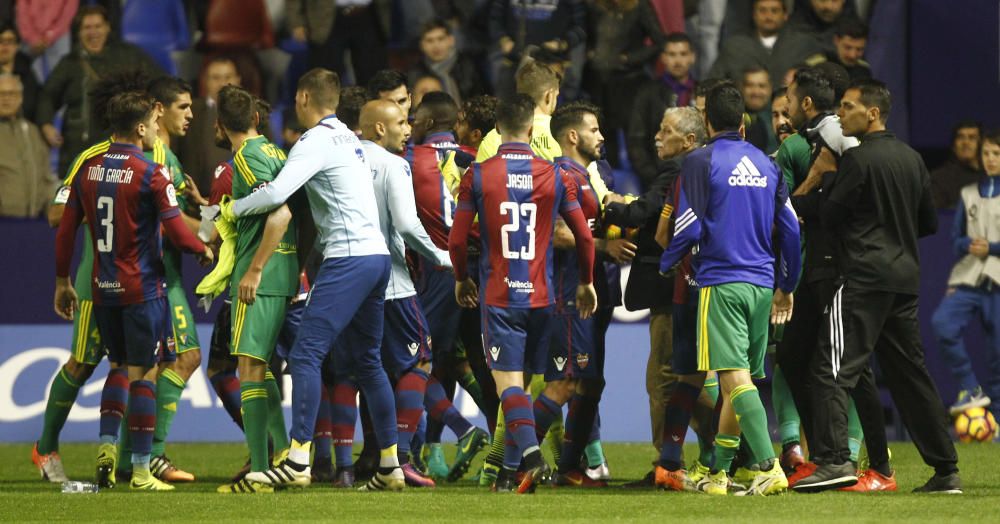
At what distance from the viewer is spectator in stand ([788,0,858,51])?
1582 cm

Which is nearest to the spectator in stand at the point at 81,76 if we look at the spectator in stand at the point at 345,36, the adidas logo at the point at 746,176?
the spectator in stand at the point at 345,36

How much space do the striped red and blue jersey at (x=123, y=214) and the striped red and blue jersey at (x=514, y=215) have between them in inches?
74.4

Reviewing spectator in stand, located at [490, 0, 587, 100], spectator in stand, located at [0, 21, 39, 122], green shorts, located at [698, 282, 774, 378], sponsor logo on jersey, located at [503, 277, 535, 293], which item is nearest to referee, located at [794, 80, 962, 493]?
green shorts, located at [698, 282, 774, 378]

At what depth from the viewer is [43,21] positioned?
17.2m

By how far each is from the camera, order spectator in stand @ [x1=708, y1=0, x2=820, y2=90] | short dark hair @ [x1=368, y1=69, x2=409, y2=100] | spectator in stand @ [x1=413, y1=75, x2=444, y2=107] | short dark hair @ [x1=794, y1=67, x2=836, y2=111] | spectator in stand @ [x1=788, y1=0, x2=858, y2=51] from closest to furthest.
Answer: short dark hair @ [x1=794, y1=67, x2=836, y2=111]
short dark hair @ [x1=368, y1=69, x2=409, y2=100]
spectator in stand @ [x1=413, y1=75, x2=444, y2=107]
spectator in stand @ [x1=708, y1=0, x2=820, y2=90]
spectator in stand @ [x1=788, y1=0, x2=858, y2=51]

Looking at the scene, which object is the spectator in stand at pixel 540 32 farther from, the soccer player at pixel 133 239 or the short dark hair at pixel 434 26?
the soccer player at pixel 133 239

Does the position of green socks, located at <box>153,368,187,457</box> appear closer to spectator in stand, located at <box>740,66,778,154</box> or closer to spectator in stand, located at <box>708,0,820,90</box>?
spectator in stand, located at <box>740,66,778,154</box>

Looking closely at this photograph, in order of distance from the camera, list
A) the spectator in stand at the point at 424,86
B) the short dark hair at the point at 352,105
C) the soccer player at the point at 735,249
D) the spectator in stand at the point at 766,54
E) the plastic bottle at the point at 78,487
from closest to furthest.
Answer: the soccer player at the point at 735,249 → the plastic bottle at the point at 78,487 → the short dark hair at the point at 352,105 → the spectator in stand at the point at 424,86 → the spectator in stand at the point at 766,54

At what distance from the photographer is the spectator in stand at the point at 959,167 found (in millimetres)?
15375

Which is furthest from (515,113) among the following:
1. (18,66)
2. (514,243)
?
(18,66)

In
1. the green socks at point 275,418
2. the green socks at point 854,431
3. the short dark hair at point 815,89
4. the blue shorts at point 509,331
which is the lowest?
the green socks at point 854,431

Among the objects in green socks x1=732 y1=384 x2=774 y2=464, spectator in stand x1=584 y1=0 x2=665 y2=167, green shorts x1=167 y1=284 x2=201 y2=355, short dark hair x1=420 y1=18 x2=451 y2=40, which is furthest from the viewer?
short dark hair x1=420 y1=18 x2=451 y2=40

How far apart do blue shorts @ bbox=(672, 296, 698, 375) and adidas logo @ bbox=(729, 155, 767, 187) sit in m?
0.76

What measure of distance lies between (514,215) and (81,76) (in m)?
7.43
